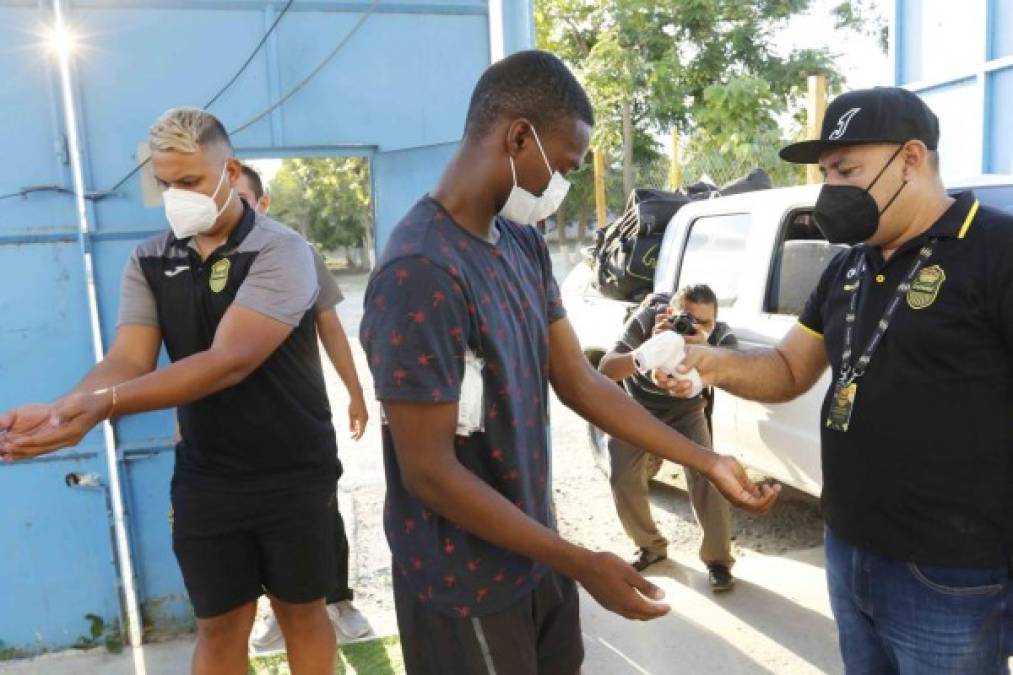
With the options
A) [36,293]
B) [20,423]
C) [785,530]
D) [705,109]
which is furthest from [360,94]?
[705,109]

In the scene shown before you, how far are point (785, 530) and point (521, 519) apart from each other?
13.1ft

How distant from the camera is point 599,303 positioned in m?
6.30

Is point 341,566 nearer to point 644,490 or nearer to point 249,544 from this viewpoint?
point 249,544

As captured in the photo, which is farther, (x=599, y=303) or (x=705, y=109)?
(x=705, y=109)

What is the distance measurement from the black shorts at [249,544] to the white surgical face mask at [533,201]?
1.29 m

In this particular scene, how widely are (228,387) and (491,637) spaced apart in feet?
3.76

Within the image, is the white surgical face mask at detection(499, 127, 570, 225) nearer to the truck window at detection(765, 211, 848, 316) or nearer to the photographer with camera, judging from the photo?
the photographer with camera

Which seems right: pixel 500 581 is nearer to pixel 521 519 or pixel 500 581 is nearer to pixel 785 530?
pixel 521 519

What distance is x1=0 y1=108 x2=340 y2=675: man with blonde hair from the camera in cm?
258

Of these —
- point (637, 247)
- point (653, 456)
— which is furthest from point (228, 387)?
point (637, 247)

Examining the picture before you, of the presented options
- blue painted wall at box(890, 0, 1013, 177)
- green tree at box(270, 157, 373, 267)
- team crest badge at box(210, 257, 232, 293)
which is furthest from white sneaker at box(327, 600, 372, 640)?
green tree at box(270, 157, 373, 267)

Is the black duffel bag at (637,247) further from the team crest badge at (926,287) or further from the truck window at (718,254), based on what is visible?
the team crest badge at (926,287)

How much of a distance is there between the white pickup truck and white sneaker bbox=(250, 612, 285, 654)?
253 cm

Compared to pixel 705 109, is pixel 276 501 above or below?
below
